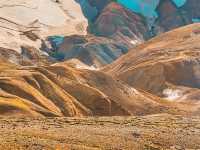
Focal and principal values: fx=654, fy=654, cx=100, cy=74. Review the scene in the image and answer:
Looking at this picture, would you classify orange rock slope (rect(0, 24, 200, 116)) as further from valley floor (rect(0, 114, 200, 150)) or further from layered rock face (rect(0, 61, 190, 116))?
valley floor (rect(0, 114, 200, 150))

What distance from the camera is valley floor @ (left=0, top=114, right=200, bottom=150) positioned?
5441cm

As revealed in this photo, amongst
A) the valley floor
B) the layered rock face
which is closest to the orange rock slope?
the layered rock face

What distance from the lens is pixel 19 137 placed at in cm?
5444

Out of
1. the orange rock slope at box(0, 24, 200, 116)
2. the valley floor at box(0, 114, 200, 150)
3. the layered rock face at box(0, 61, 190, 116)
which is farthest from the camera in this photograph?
the orange rock slope at box(0, 24, 200, 116)

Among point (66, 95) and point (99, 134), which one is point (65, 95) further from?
point (99, 134)

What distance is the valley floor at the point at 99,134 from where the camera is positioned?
178 feet

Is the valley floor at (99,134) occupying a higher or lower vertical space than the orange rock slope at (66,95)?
lower

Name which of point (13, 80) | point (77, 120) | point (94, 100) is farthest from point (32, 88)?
point (77, 120)

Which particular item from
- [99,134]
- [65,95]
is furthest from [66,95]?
[99,134]

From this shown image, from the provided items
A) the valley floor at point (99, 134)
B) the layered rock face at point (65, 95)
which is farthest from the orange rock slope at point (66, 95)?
the valley floor at point (99, 134)

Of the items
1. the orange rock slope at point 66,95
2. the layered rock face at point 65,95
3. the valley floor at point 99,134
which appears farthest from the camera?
the orange rock slope at point 66,95

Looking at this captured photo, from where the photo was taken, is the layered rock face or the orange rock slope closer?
the layered rock face

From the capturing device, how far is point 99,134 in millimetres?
64812

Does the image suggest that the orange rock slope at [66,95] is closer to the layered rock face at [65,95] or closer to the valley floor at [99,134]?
the layered rock face at [65,95]
